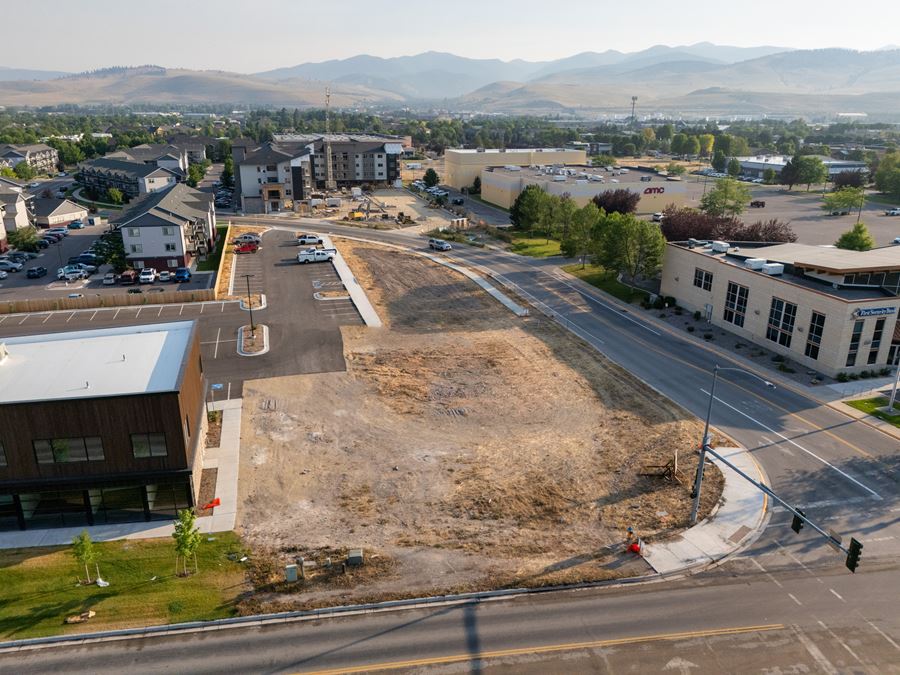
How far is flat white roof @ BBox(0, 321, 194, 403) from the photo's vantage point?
31.9 metres

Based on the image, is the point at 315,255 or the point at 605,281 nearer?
the point at 605,281

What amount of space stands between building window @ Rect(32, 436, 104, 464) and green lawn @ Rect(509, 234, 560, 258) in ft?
231

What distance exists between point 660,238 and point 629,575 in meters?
50.9

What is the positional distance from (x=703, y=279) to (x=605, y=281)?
1510cm

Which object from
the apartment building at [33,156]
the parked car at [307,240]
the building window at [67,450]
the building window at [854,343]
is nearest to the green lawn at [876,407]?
the building window at [854,343]

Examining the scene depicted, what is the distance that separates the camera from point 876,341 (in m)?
51.7

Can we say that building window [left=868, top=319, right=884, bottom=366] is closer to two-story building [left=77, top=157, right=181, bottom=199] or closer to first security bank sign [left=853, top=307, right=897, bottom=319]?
first security bank sign [left=853, top=307, right=897, bottom=319]

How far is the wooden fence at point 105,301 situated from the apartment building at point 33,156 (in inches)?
4952

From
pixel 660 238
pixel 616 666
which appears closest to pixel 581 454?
pixel 616 666

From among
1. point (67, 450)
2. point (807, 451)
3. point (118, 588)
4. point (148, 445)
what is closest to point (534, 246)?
point (807, 451)

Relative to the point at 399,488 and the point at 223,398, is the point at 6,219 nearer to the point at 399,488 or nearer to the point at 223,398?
the point at 223,398

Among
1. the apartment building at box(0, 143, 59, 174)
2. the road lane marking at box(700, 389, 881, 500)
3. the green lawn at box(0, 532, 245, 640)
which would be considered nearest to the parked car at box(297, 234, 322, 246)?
the road lane marking at box(700, 389, 881, 500)

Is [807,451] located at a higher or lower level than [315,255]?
lower

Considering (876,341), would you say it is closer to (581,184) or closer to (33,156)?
(581,184)
